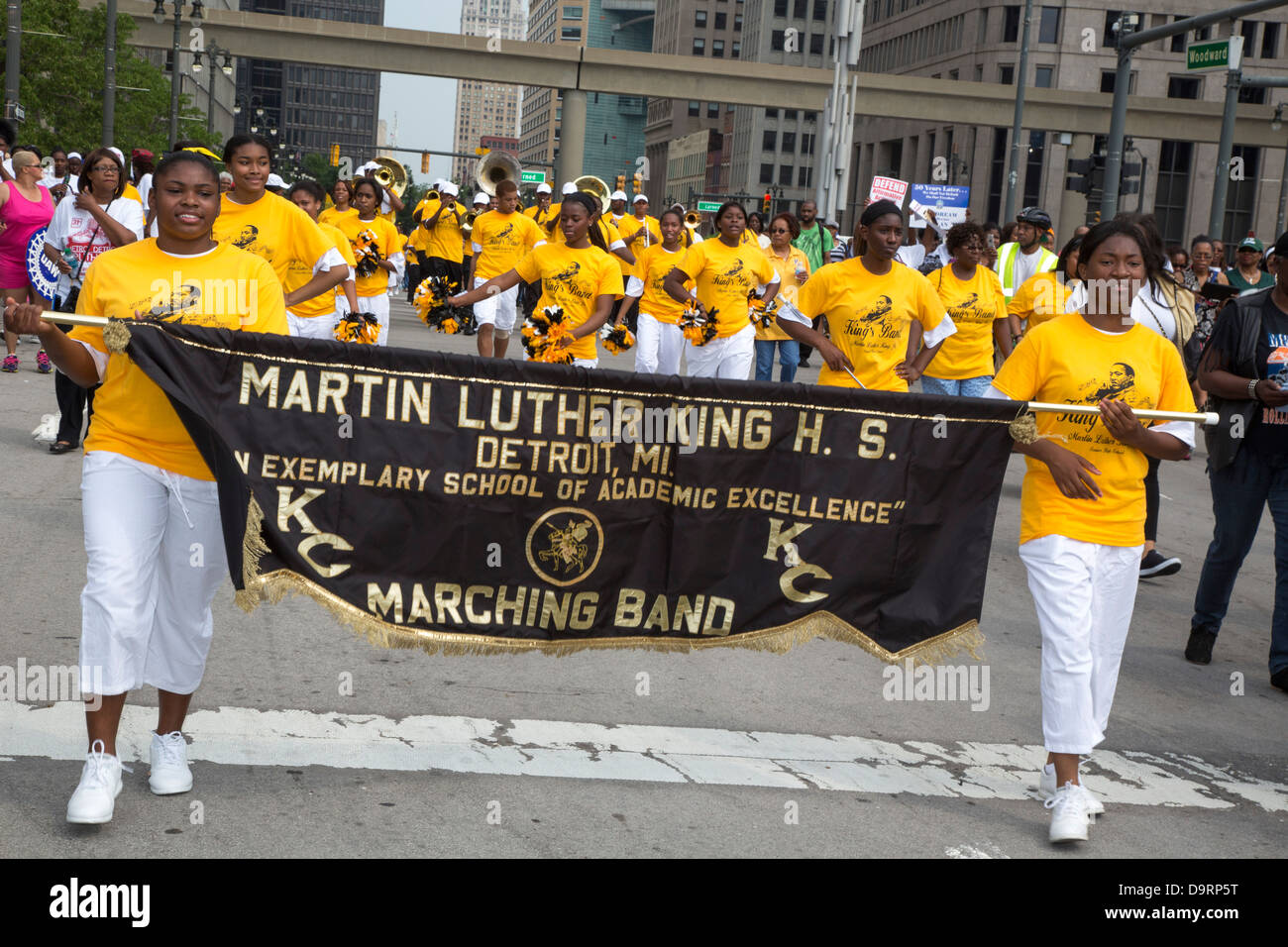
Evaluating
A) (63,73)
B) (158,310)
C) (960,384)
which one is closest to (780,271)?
(960,384)

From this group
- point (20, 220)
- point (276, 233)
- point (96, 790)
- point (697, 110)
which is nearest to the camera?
point (96, 790)

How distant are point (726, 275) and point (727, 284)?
3.2 inches

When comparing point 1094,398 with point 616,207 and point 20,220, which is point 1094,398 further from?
point 616,207

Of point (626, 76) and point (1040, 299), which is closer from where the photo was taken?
point (1040, 299)

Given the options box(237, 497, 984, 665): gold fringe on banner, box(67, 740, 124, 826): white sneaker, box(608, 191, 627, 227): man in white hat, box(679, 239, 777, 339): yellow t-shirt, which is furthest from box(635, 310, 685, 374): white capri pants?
box(608, 191, 627, 227): man in white hat

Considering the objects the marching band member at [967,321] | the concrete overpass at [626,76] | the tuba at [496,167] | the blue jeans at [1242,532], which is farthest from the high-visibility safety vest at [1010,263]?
the concrete overpass at [626,76]

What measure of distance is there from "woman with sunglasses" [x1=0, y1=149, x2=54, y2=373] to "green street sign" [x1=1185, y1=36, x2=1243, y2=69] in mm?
17006

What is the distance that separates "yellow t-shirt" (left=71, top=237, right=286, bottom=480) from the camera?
474 cm

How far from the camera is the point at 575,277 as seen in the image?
38.0ft

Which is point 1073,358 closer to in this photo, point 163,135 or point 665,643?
point 665,643

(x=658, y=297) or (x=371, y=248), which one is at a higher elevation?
(x=371, y=248)

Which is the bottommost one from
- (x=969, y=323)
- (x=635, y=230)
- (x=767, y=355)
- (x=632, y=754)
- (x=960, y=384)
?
(x=632, y=754)

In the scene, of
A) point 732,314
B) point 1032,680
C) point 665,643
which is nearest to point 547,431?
point 665,643

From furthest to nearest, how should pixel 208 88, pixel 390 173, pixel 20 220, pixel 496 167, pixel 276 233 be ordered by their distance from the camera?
pixel 208 88, pixel 390 173, pixel 496 167, pixel 20 220, pixel 276 233
